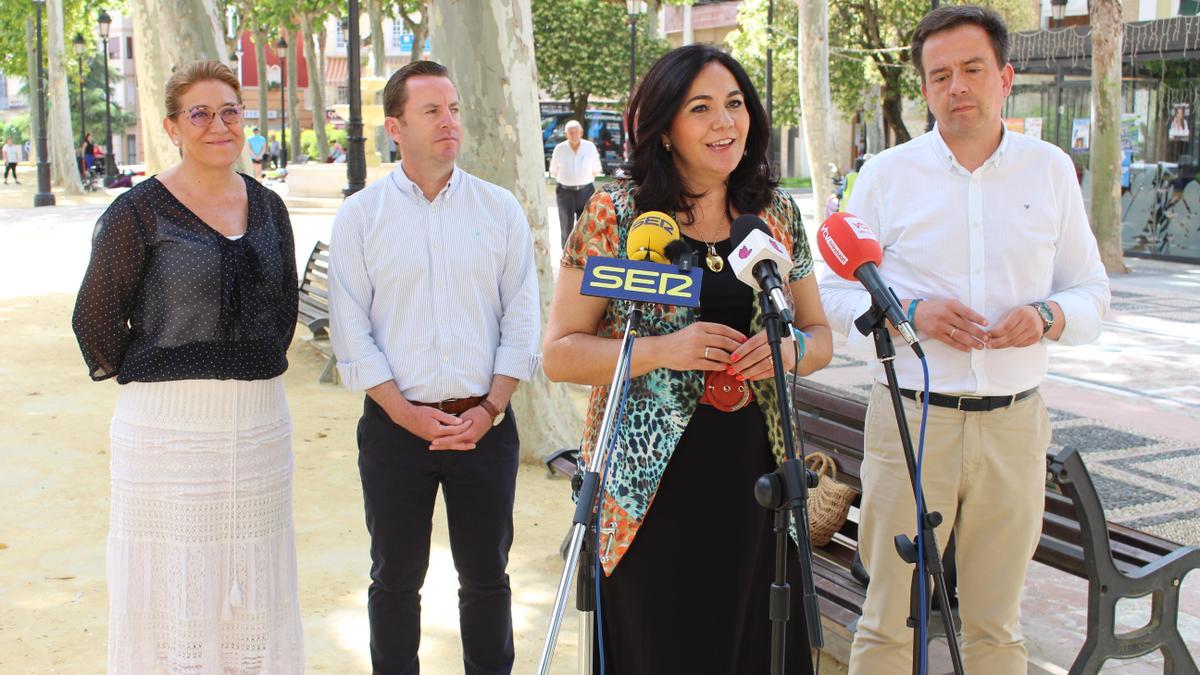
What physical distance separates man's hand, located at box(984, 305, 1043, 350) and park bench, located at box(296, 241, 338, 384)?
7712 mm

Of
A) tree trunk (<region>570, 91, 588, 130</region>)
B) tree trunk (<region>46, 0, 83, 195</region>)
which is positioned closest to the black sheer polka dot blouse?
tree trunk (<region>46, 0, 83, 195</region>)

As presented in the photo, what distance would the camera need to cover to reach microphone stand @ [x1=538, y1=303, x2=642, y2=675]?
7.86 feet

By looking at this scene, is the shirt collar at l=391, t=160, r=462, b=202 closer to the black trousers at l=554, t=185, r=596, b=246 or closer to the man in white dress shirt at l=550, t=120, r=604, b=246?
the man in white dress shirt at l=550, t=120, r=604, b=246

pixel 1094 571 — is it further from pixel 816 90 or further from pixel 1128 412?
pixel 816 90

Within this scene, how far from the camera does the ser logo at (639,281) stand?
104 inches

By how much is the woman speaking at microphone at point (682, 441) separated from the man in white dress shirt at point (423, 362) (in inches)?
40.7

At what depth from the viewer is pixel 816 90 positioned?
1948cm

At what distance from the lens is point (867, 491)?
3619 millimetres

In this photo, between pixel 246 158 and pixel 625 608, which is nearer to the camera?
pixel 625 608

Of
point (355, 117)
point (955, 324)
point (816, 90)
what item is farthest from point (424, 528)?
point (816, 90)

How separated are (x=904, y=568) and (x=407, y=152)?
203 cm

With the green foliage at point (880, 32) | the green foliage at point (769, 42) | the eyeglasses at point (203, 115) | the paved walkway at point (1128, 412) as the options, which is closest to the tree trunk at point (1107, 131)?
the paved walkway at point (1128, 412)

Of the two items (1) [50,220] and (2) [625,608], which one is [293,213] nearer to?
(1) [50,220]

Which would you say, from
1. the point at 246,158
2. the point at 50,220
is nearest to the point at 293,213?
the point at 50,220
